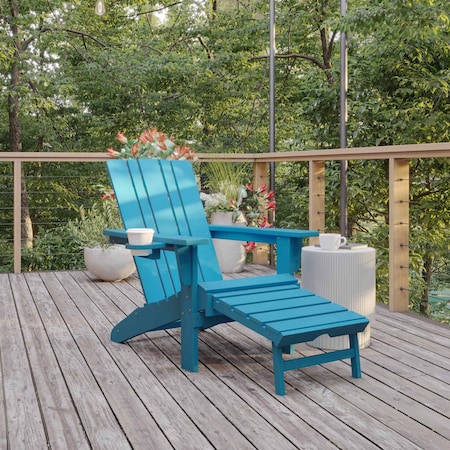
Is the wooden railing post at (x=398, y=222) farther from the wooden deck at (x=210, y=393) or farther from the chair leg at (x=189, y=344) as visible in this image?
the chair leg at (x=189, y=344)

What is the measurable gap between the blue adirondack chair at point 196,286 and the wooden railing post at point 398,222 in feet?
3.22

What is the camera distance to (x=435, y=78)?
23.6ft

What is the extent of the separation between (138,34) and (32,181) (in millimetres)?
2952

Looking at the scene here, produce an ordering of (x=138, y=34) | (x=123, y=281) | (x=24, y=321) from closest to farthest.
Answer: (x=24, y=321) < (x=123, y=281) < (x=138, y=34)

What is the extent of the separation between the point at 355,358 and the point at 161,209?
1314 millimetres

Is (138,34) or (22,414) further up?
(138,34)

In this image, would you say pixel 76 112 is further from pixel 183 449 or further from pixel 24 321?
pixel 183 449

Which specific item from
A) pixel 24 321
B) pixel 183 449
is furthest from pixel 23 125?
pixel 183 449

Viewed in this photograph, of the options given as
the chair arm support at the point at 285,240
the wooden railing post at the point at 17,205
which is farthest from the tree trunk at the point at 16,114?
the chair arm support at the point at 285,240

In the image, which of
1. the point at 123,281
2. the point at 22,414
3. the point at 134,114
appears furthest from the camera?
the point at 134,114

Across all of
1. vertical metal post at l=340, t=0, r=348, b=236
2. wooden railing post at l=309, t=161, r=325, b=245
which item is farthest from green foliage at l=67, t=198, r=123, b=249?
vertical metal post at l=340, t=0, r=348, b=236

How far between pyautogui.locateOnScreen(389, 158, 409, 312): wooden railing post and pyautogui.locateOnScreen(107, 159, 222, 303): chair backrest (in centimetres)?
109

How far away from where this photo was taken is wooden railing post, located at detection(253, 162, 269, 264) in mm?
5828

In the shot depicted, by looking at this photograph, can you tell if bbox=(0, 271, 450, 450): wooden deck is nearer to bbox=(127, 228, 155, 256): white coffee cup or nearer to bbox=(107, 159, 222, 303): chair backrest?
bbox=(107, 159, 222, 303): chair backrest
